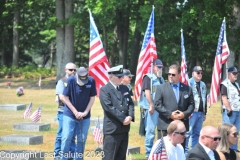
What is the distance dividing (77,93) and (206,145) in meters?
4.31

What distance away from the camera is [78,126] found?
37.3ft

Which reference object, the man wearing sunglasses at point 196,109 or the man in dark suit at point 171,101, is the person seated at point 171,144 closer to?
the man in dark suit at point 171,101

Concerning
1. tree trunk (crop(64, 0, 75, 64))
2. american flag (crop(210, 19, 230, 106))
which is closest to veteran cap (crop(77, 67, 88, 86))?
american flag (crop(210, 19, 230, 106))

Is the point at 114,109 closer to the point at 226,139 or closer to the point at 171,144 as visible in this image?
the point at 171,144

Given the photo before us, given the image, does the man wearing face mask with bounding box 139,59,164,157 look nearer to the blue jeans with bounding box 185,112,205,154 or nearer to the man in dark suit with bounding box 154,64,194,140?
the blue jeans with bounding box 185,112,205,154

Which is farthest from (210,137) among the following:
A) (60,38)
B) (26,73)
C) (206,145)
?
(26,73)

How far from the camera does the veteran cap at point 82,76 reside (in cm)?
1111

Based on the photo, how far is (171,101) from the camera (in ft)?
36.5

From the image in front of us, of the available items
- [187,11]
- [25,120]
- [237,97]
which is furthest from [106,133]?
[187,11]

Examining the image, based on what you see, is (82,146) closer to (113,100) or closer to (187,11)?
(113,100)

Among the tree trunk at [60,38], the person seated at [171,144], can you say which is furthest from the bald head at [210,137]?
the tree trunk at [60,38]

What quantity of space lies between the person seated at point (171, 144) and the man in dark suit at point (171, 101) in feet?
9.19

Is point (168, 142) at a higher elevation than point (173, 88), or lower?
lower

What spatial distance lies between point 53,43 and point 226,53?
58672mm
